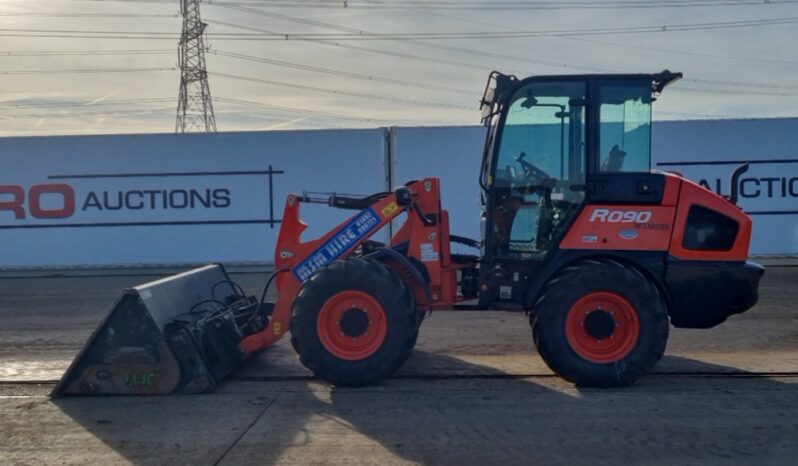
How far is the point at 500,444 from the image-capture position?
578 cm

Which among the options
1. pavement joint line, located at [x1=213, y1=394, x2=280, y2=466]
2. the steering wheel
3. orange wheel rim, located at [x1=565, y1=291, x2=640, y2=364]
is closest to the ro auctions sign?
the steering wheel

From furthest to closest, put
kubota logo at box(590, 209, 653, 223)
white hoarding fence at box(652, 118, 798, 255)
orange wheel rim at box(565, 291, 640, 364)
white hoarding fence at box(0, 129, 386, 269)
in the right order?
white hoarding fence at box(0, 129, 386, 269) < white hoarding fence at box(652, 118, 798, 255) < kubota logo at box(590, 209, 653, 223) < orange wheel rim at box(565, 291, 640, 364)

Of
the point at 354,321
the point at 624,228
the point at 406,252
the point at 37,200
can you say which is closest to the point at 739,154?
the point at 624,228

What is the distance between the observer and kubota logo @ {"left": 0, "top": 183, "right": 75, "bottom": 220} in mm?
18469

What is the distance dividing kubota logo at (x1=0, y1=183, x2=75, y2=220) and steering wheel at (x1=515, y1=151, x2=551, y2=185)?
13512mm

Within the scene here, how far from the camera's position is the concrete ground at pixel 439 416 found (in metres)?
5.64

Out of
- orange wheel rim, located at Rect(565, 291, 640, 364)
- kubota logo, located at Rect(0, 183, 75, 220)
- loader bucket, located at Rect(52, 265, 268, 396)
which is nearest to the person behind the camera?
loader bucket, located at Rect(52, 265, 268, 396)

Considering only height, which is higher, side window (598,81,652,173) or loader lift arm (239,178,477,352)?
side window (598,81,652,173)

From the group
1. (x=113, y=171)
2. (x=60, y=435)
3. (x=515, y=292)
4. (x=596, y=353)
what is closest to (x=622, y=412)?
(x=596, y=353)

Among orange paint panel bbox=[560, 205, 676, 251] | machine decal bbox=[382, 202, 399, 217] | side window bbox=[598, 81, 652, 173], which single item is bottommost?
orange paint panel bbox=[560, 205, 676, 251]

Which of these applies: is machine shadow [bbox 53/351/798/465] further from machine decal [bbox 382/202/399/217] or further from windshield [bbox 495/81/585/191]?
windshield [bbox 495/81/585/191]

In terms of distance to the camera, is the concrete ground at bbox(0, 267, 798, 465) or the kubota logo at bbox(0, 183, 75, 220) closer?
the concrete ground at bbox(0, 267, 798, 465)

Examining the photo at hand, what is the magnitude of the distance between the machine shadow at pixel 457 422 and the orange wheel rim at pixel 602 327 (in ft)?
1.09

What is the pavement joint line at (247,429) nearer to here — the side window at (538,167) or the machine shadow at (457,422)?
the machine shadow at (457,422)
